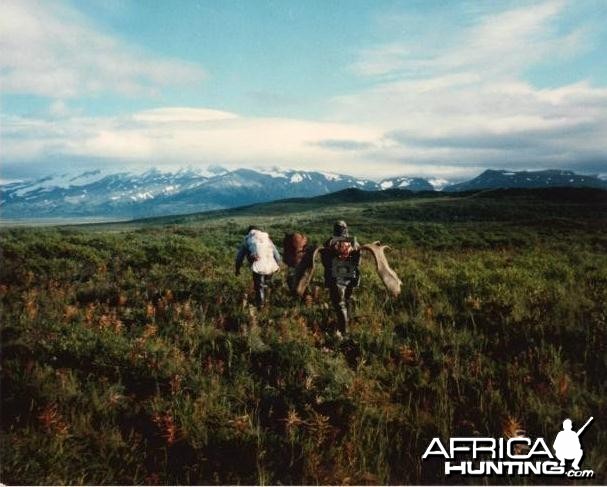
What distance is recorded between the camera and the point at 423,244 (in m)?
23.9

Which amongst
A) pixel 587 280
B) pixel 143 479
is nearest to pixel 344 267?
pixel 143 479

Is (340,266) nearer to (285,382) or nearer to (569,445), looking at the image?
(285,382)

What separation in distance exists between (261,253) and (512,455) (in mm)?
5414

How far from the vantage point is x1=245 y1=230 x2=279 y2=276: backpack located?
842 centimetres

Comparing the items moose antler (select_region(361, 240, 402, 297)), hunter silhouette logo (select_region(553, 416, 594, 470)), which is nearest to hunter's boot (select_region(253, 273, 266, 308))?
moose antler (select_region(361, 240, 402, 297))

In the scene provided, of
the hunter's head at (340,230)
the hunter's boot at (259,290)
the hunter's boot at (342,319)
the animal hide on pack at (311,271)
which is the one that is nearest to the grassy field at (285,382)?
the hunter's boot at (342,319)

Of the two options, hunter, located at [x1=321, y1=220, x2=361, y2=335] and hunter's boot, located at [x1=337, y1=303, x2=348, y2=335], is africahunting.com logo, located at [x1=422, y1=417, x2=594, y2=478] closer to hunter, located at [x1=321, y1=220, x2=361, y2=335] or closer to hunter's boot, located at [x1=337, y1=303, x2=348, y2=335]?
hunter's boot, located at [x1=337, y1=303, x2=348, y2=335]

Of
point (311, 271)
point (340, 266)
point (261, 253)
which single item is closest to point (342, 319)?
point (340, 266)

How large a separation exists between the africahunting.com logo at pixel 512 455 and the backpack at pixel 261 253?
4.70 m

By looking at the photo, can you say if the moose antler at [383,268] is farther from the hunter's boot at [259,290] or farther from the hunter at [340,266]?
the hunter's boot at [259,290]

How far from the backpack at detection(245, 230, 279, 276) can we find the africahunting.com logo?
185 inches

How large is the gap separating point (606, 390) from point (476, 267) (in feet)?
23.9

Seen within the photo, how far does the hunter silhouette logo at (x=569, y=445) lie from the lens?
4066 mm

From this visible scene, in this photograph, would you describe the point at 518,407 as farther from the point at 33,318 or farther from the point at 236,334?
the point at 33,318
